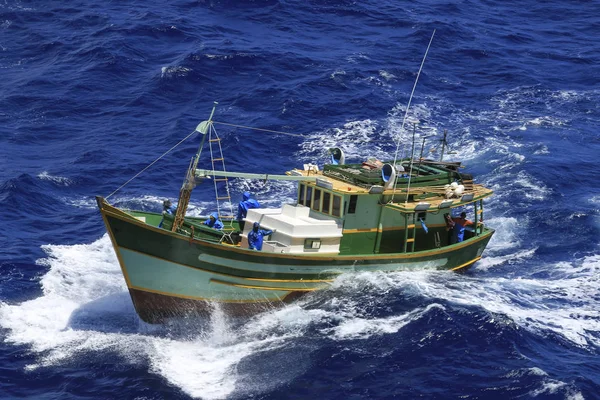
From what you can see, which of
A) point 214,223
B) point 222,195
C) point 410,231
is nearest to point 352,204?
point 410,231

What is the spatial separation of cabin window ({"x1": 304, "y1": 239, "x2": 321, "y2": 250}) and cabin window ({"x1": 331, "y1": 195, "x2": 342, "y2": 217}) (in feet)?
5.04

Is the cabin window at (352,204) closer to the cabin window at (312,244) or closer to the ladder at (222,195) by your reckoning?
the cabin window at (312,244)

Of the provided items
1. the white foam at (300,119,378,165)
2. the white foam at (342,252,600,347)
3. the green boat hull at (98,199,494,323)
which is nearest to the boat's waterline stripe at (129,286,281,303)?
the green boat hull at (98,199,494,323)

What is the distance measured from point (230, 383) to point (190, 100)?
32.2 meters

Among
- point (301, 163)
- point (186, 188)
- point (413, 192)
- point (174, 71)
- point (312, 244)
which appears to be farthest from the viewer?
point (174, 71)

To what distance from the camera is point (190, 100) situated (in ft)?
203

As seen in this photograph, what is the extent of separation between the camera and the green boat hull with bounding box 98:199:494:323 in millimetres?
36219

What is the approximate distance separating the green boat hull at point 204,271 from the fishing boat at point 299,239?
0.13 feet

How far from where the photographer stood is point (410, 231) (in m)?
42.7

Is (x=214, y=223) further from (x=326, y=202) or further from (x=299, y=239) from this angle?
(x=326, y=202)

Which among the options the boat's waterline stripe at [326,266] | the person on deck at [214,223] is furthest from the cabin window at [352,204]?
the person on deck at [214,223]

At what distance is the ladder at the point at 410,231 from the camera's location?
41.4 metres

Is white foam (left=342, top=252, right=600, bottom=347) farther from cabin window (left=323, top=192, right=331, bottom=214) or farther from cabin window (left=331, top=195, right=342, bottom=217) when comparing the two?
cabin window (left=323, top=192, right=331, bottom=214)

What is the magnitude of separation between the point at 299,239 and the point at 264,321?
368cm
